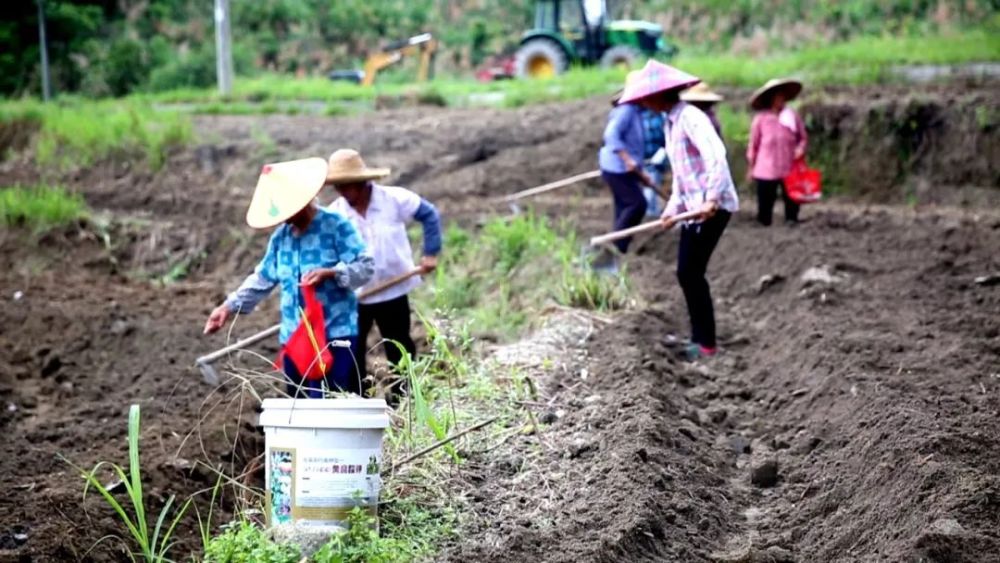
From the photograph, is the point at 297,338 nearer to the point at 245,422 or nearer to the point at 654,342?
the point at 245,422

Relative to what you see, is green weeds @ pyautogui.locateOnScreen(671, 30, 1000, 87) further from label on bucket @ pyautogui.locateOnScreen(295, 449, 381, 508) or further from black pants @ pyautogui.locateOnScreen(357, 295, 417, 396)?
label on bucket @ pyautogui.locateOnScreen(295, 449, 381, 508)

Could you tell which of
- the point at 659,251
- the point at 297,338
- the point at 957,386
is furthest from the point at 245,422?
the point at 659,251

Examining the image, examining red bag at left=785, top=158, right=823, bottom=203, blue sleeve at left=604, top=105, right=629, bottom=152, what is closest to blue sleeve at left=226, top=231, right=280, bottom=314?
blue sleeve at left=604, top=105, right=629, bottom=152

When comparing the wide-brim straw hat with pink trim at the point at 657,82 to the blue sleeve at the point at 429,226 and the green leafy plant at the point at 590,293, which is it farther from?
the green leafy plant at the point at 590,293

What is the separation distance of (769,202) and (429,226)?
17.5 ft

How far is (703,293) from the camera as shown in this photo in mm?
7996

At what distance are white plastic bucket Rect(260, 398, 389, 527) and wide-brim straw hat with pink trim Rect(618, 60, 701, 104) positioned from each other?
11.4 ft

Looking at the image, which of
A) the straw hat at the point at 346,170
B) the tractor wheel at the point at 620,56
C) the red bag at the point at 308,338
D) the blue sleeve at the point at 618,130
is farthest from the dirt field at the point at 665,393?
the tractor wheel at the point at 620,56

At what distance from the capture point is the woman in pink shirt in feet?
38.0

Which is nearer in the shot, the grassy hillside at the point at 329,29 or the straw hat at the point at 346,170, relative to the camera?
the straw hat at the point at 346,170

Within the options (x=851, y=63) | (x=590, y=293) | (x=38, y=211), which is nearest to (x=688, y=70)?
(x=851, y=63)

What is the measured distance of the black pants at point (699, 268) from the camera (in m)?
7.79

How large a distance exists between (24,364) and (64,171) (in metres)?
7.32

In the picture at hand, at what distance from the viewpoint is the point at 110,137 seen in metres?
16.0
